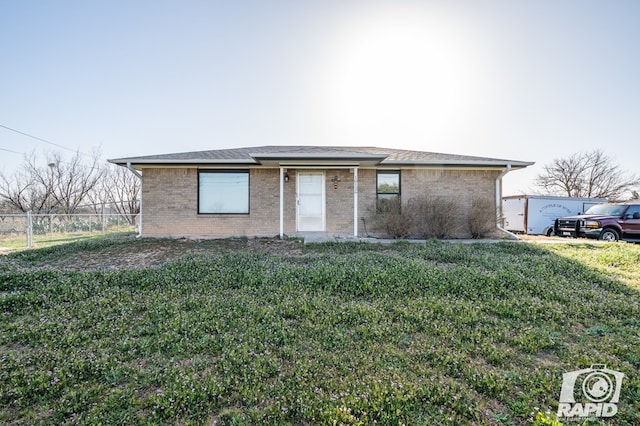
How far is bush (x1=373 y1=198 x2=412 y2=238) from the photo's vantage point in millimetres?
9922

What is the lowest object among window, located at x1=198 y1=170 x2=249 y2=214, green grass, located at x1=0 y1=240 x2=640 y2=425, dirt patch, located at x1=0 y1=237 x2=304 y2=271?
green grass, located at x1=0 y1=240 x2=640 y2=425

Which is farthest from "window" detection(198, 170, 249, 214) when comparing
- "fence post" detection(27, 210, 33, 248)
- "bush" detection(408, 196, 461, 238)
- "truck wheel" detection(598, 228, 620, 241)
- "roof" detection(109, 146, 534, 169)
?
"truck wheel" detection(598, 228, 620, 241)

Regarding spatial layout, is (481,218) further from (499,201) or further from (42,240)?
(42,240)

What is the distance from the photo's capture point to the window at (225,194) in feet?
34.2

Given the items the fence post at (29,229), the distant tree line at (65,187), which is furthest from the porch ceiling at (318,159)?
the distant tree line at (65,187)

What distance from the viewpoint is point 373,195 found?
10609mm

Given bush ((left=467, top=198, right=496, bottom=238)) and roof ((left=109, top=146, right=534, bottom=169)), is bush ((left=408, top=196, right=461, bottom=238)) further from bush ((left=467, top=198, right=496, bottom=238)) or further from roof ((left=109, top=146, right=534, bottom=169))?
roof ((left=109, top=146, right=534, bottom=169))

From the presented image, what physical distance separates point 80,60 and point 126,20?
16.5 feet

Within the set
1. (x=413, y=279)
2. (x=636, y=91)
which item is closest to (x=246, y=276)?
(x=413, y=279)

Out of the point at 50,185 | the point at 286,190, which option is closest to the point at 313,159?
the point at 286,190

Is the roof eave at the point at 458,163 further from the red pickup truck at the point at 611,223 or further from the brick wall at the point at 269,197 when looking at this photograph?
the red pickup truck at the point at 611,223

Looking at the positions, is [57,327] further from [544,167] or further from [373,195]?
[544,167]

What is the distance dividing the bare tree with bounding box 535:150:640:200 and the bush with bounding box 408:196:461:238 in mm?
28244

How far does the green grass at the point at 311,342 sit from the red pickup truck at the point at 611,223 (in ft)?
22.3
